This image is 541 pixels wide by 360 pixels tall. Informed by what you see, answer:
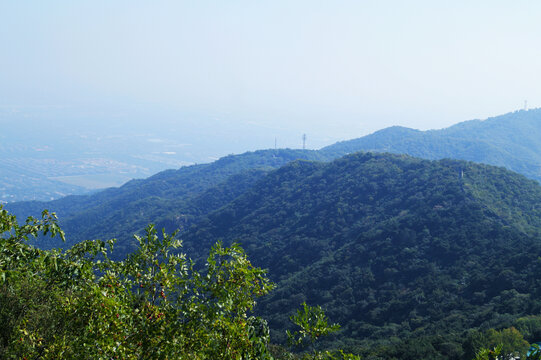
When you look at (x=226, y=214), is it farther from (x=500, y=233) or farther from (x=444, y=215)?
(x=500, y=233)

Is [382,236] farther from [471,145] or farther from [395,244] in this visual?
[471,145]

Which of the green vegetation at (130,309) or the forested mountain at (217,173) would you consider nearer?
the green vegetation at (130,309)

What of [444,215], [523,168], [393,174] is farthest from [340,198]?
[523,168]

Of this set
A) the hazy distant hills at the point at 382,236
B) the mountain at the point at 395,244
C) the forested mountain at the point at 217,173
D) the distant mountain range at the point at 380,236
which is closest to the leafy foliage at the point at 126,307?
the mountain at the point at 395,244

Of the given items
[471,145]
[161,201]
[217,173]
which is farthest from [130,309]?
[471,145]

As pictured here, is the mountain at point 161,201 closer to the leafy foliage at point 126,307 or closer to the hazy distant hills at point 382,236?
the hazy distant hills at point 382,236

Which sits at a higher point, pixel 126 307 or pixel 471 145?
pixel 471 145

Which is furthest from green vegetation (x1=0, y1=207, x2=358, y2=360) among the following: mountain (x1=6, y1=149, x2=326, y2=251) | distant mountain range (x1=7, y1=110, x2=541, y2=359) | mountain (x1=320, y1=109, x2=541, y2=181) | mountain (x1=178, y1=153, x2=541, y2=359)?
mountain (x1=320, y1=109, x2=541, y2=181)
